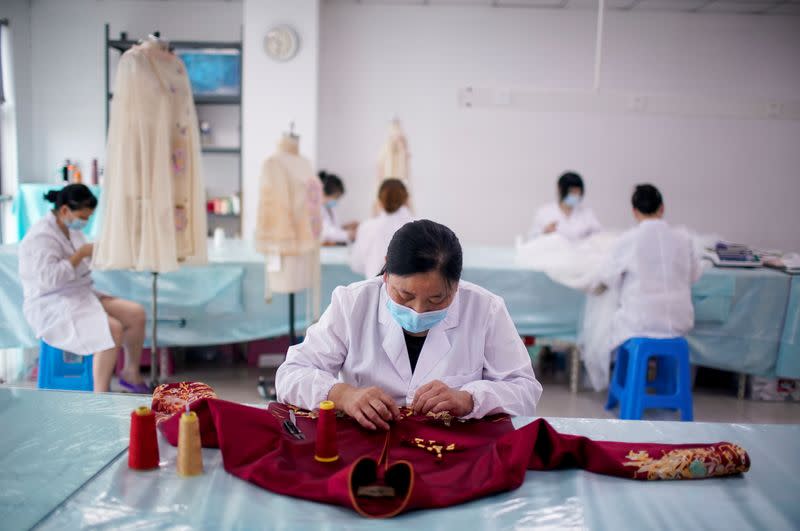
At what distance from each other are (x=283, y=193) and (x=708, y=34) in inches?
227

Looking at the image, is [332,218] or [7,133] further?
[7,133]

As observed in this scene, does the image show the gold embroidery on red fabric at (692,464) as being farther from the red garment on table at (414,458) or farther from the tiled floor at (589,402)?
the tiled floor at (589,402)

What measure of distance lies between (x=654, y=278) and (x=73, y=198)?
10.9 feet

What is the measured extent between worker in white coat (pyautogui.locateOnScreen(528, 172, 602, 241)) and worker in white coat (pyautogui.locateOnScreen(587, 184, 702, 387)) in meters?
1.63

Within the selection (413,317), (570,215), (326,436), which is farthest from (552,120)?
(326,436)

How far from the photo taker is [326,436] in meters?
1.54

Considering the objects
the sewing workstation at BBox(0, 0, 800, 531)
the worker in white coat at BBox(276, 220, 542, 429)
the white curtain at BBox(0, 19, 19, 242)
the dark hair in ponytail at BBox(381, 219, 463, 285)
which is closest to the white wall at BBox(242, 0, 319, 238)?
the sewing workstation at BBox(0, 0, 800, 531)

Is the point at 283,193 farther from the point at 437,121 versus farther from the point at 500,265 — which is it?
the point at 437,121

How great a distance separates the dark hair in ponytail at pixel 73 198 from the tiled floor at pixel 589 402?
148cm

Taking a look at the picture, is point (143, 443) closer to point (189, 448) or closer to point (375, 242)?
point (189, 448)

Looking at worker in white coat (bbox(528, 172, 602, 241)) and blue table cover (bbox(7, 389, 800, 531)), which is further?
Result: worker in white coat (bbox(528, 172, 602, 241))

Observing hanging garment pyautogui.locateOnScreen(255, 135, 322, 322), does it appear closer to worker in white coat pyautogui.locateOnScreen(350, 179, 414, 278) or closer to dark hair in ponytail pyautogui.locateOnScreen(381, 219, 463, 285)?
worker in white coat pyautogui.locateOnScreen(350, 179, 414, 278)

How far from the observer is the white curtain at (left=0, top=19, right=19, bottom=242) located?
265 inches

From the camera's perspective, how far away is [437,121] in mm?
7477
